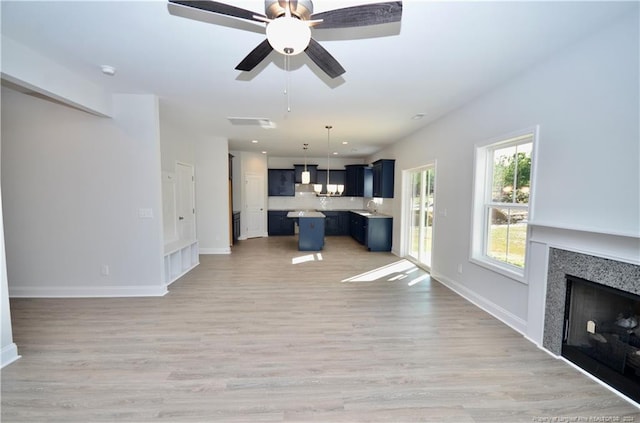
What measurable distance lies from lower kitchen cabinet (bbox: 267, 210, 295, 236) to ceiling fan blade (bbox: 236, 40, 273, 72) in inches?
284

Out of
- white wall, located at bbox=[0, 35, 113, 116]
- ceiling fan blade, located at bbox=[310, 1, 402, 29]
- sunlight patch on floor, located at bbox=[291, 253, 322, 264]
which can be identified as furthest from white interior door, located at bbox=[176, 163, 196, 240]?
ceiling fan blade, located at bbox=[310, 1, 402, 29]

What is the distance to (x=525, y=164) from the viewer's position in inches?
114

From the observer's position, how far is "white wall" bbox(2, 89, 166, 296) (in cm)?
351

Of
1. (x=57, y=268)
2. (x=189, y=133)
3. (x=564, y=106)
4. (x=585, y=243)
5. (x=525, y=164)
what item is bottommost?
(x=57, y=268)

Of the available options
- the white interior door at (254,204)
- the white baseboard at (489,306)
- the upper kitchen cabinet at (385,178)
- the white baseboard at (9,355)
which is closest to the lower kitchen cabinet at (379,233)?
the upper kitchen cabinet at (385,178)

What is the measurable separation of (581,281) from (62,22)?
15.1 feet

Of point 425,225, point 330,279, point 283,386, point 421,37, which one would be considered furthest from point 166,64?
point 425,225

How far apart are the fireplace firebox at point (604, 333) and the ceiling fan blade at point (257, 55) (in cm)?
302

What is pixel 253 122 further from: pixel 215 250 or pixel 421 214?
pixel 421 214

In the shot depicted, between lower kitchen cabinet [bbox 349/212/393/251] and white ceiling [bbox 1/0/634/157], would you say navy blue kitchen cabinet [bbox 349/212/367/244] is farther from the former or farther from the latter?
white ceiling [bbox 1/0/634/157]

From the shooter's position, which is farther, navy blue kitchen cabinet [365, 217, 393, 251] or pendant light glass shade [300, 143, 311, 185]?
navy blue kitchen cabinet [365, 217, 393, 251]

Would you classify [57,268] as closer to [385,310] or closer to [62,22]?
[62,22]

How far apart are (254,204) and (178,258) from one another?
416 centimetres

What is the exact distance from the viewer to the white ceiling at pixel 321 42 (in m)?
1.90
